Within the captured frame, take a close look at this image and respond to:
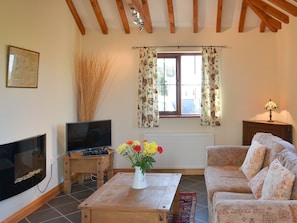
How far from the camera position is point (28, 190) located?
360 cm

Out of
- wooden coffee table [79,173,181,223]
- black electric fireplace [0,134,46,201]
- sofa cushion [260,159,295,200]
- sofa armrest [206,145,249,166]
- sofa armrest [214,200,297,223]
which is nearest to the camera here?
sofa armrest [214,200,297,223]

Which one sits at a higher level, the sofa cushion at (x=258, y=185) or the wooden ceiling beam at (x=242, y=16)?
the wooden ceiling beam at (x=242, y=16)

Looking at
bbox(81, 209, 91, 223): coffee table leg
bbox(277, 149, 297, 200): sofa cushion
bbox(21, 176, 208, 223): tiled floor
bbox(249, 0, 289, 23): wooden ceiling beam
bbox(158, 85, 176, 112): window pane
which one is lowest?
bbox(21, 176, 208, 223): tiled floor

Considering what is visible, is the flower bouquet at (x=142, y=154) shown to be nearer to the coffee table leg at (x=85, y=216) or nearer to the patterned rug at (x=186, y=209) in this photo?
the coffee table leg at (x=85, y=216)

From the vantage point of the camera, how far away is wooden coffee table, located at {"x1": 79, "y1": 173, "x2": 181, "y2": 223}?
7.90 feet

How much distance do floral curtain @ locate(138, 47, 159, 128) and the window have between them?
22 centimetres

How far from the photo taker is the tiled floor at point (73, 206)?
3.40 m

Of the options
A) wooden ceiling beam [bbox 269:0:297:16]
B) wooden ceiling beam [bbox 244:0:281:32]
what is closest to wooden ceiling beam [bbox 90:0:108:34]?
wooden ceiling beam [bbox 244:0:281:32]

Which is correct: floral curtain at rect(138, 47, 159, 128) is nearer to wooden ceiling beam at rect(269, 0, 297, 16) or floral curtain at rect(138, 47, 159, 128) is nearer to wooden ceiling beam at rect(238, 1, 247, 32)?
wooden ceiling beam at rect(238, 1, 247, 32)

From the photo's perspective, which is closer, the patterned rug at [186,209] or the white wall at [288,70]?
the patterned rug at [186,209]

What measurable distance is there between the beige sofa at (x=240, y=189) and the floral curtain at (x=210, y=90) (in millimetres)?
1182

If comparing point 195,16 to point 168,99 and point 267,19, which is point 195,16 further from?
point 168,99

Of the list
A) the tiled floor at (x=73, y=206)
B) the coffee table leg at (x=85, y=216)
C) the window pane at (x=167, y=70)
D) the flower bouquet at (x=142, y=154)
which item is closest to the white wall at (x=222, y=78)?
the window pane at (x=167, y=70)

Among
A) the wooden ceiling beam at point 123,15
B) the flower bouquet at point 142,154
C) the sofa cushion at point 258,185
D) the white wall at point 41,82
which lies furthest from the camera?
the wooden ceiling beam at point 123,15
